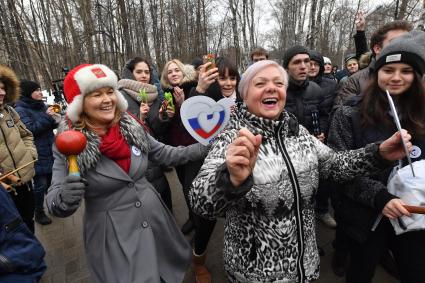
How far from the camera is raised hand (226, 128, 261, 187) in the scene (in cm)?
111

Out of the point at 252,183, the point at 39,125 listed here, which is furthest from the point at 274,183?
the point at 39,125

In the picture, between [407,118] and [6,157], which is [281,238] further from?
[6,157]

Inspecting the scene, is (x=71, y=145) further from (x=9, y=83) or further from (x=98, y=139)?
(x=9, y=83)

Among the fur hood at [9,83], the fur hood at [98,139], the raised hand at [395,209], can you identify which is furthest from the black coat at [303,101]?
the fur hood at [9,83]

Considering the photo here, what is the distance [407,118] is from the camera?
1.88 meters

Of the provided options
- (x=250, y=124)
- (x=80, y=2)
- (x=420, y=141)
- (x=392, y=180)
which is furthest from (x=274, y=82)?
(x=80, y=2)

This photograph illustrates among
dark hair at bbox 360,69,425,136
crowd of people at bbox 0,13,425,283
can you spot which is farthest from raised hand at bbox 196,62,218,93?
dark hair at bbox 360,69,425,136

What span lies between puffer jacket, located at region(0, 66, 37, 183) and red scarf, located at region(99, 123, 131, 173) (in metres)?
1.85

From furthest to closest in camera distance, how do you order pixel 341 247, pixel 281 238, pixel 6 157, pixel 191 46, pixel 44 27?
pixel 191 46, pixel 44 27, pixel 6 157, pixel 341 247, pixel 281 238

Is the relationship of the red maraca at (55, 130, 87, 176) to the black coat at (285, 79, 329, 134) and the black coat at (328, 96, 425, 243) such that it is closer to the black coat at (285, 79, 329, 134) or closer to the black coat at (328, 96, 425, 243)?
the black coat at (328, 96, 425, 243)

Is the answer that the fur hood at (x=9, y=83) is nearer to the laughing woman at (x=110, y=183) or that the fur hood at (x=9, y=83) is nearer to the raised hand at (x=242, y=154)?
the laughing woman at (x=110, y=183)

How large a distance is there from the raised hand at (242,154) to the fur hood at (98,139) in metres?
0.96

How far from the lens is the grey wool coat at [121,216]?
5.78ft

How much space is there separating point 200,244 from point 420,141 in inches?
80.4
